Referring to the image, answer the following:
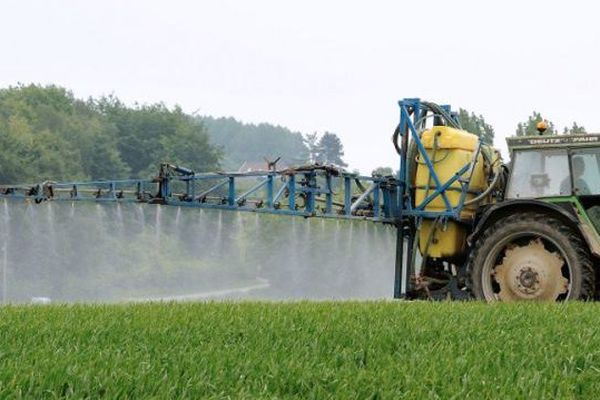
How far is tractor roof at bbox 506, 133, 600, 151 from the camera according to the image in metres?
12.1

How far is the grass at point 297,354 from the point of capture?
436cm

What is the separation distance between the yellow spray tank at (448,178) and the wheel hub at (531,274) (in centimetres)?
120

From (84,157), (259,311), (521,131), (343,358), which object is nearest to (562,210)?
(259,311)

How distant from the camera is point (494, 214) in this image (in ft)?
41.1

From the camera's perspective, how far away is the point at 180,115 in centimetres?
7906

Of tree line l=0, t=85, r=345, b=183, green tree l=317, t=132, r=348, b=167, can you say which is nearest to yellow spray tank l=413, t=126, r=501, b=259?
tree line l=0, t=85, r=345, b=183

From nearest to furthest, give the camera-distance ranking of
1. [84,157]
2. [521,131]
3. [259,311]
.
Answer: [259,311] → [521,131] → [84,157]

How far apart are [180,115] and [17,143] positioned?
2129 centimetres

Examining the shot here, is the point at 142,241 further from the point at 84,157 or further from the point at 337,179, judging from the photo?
the point at 337,179

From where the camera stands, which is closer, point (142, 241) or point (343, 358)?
point (343, 358)

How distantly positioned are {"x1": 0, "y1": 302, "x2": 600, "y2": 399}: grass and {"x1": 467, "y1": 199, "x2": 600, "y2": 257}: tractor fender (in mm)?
3364

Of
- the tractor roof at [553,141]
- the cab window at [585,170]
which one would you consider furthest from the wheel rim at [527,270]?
the tractor roof at [553,141]

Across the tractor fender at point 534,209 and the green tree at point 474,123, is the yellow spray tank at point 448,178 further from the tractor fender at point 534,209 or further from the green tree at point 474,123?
the green tree at point 474,123

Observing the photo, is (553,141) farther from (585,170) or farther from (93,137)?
(93,137)
